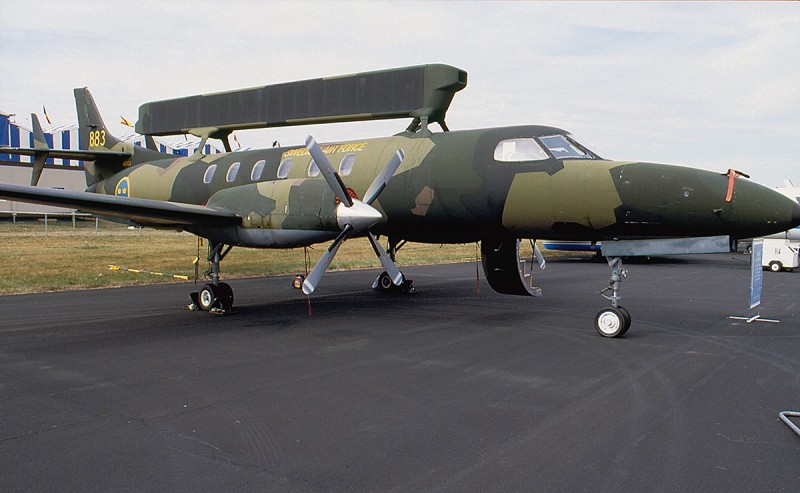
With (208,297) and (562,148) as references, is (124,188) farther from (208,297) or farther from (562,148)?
(562,148)

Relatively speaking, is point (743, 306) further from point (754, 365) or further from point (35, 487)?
point (35, 487)

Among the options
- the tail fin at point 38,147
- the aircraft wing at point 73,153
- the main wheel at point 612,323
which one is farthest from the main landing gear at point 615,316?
the tail fin at point 38,147

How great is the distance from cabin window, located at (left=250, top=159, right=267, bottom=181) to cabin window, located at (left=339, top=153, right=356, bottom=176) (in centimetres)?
231

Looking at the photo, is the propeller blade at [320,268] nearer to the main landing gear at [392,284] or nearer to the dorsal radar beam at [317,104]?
the dorsal radar beam at [317,104]

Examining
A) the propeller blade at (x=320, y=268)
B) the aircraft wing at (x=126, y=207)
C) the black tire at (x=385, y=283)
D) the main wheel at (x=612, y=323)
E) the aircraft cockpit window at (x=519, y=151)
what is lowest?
the black tire at (x=385, y=283)

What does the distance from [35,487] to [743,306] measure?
15.0 metres

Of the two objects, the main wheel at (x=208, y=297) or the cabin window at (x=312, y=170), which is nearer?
the main wheel at (x=208, y=297)

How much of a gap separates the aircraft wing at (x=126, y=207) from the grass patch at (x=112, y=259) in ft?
9.88

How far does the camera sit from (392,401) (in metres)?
6.52

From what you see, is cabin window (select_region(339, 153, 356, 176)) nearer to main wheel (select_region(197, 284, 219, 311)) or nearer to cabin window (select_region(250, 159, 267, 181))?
cabin window (select_region(250, 159, 267, 181))

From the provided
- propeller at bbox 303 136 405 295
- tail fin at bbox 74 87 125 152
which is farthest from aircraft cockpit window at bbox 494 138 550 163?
tail fin at bbox 74 87 125 152

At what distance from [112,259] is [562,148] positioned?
21213 mm

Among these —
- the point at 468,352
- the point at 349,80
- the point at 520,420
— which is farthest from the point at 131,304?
the point at 520,420

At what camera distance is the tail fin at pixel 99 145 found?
18297 millimetres
